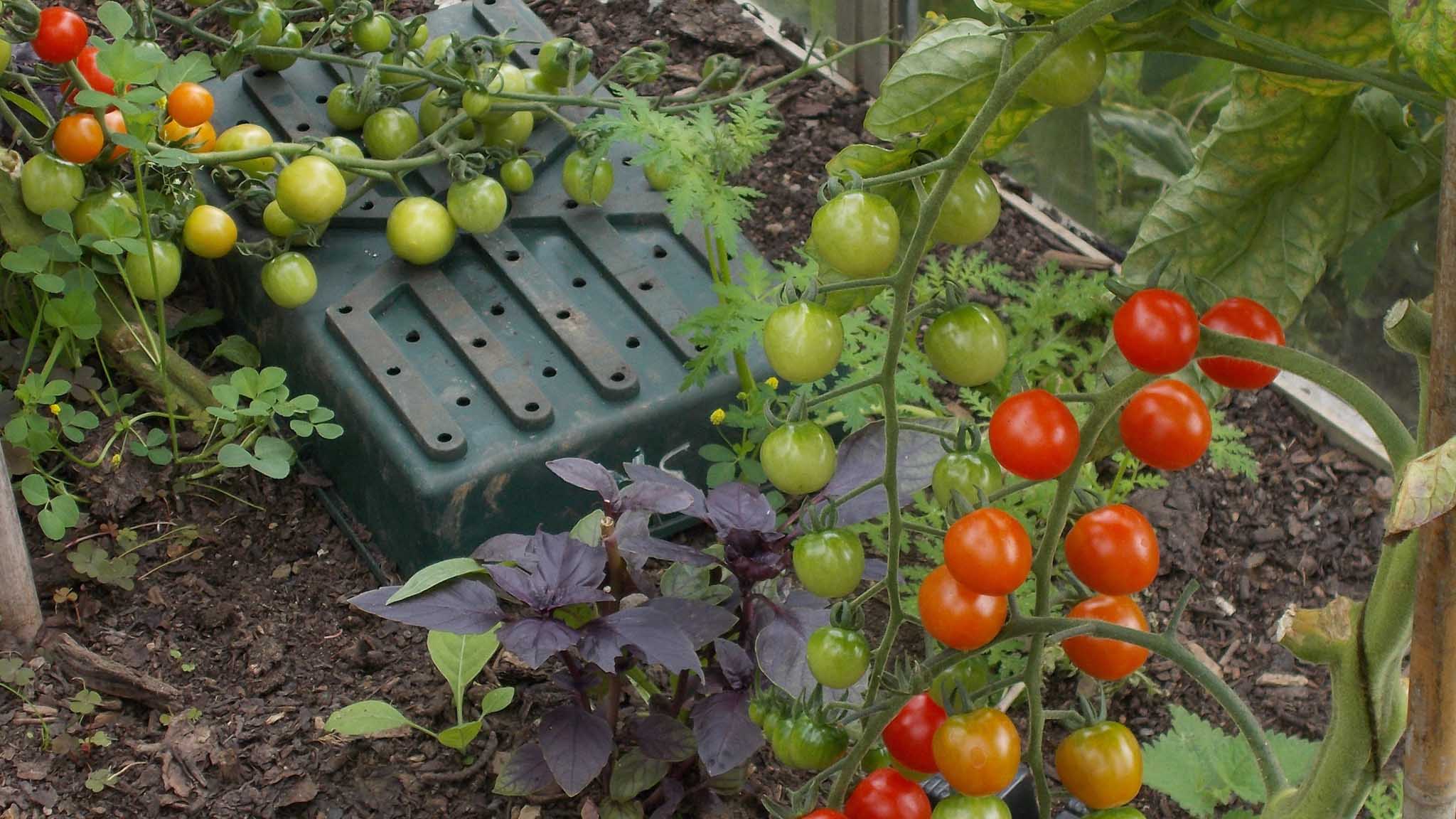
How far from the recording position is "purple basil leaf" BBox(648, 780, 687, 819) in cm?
176

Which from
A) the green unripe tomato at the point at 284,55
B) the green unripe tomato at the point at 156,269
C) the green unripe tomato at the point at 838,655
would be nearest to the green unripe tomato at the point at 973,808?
the green unripe tomato at the point at 838,655

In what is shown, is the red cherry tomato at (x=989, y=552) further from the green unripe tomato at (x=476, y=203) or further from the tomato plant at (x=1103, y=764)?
the green unripe tomato at (x=476, y=203)

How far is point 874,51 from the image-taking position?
2.91m

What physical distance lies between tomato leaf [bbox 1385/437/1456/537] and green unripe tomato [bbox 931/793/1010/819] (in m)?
0.45

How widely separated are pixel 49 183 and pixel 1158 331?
1679 millimetres

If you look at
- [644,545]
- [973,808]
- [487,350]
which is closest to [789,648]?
[644,545]

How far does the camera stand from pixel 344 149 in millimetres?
2301

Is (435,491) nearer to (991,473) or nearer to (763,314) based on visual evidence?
(763,314)

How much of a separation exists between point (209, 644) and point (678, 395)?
754 mm

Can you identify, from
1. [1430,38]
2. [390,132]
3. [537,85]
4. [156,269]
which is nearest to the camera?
[1430,38]

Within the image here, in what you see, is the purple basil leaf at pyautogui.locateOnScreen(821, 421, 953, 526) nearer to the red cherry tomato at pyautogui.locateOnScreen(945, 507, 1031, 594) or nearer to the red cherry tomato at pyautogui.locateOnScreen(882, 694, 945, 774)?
the red cherry tomato at pyautogui.locateOnScreen(882, 694, 945, 774)

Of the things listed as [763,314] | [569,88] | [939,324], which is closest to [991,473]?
[939,324]

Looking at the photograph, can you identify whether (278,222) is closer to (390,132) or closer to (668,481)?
(390,132)

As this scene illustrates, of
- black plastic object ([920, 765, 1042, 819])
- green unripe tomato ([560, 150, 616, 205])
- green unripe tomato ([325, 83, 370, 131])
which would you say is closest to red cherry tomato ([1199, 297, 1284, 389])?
black plastic object ([920, 765, 1042, 819])
